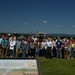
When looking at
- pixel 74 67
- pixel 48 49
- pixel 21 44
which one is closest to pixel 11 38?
pixel 21 44

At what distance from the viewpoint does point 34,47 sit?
1900 centimetres

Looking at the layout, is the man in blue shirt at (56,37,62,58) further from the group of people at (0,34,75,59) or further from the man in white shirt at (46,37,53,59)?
the man in white shirt at (46,37,53,59)

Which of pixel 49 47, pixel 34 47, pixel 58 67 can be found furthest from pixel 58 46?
pixel 58 67

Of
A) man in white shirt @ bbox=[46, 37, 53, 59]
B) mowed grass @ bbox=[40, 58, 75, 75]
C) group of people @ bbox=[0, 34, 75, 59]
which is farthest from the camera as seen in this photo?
man in white shirt @ bbox=[46, 37, 53, 59]

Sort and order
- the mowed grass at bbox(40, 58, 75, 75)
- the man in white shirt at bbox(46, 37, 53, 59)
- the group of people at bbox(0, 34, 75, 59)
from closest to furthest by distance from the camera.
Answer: the mowed grass at bbox(40, 58, 75, 75) < the group of people at bbox(0, 34, 75, 59) < the man in white shirt at bbox(46, 37, 53, 59)

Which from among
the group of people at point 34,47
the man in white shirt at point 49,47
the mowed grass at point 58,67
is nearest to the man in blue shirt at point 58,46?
the group of people at point 34,47

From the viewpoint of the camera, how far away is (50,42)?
1892 centimetres

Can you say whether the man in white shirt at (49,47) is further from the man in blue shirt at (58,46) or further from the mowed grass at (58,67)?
the mowed grass at (58,67)

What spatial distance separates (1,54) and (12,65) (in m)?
13.8

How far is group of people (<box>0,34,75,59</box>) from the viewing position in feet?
61.5

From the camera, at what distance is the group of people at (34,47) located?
18.7 meters

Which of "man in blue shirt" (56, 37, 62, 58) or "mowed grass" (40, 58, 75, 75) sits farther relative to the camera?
"man in blue shirt" (56, 37, 62, 58)

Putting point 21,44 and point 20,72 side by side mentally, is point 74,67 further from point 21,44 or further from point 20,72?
point 20,72

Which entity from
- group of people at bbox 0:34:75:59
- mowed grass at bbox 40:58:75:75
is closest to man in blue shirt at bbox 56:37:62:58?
group of people at bbox 0:34:75:59
